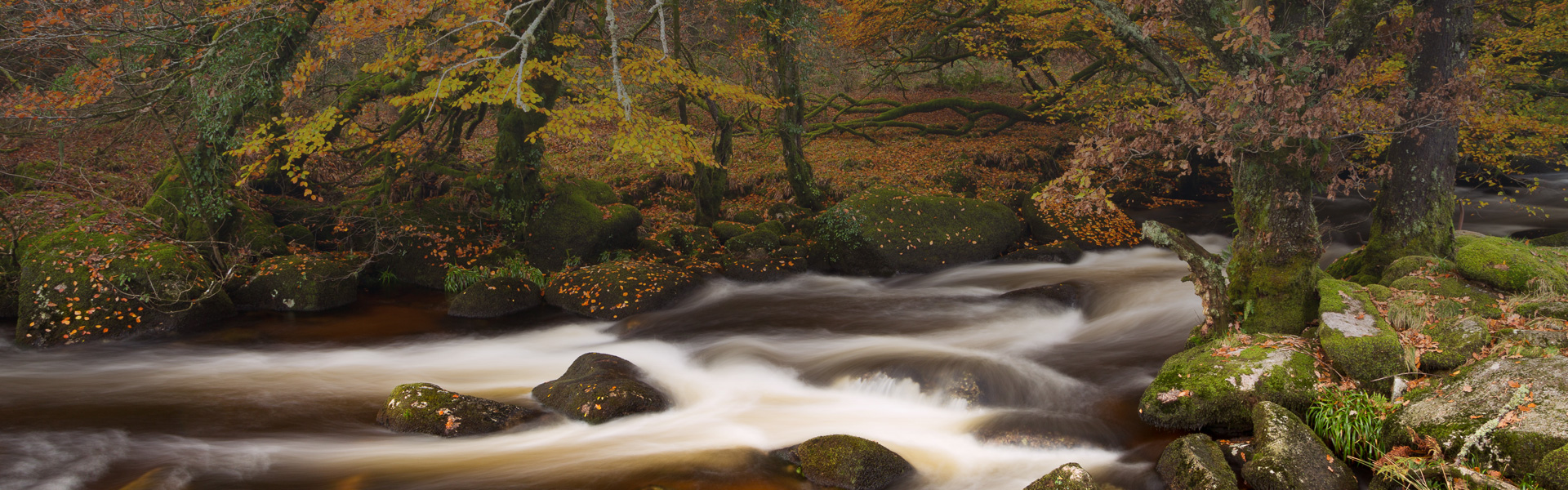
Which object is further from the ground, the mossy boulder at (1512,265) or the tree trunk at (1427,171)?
the tree trunk at (1427,171)

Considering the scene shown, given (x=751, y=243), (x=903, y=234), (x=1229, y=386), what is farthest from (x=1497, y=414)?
(x=751, y=243)

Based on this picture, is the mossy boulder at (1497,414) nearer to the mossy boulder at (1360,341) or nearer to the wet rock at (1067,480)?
the mossy boulder at (1360,341)

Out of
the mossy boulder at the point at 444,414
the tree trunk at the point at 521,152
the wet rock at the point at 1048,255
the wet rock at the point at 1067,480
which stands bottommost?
the wet rock at the point at 1067,480

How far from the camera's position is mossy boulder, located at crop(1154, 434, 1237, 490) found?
539 centimetres

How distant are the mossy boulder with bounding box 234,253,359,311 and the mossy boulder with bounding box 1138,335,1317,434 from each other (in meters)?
10.7

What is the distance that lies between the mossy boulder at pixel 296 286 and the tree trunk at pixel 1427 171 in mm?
13456

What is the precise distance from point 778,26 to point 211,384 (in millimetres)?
9056

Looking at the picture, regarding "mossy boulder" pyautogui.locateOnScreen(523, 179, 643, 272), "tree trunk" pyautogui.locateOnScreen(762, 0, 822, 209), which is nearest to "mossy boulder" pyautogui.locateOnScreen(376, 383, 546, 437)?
"mossy boulder" pyautogui.locateOnScreen(523, 179, 643, 272)

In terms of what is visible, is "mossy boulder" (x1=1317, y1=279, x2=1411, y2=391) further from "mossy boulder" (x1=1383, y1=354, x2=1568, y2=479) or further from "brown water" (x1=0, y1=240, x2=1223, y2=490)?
"brown water" (x1=0, y1=240, x2=1223, y2=490)

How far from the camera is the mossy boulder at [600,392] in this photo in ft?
23.9

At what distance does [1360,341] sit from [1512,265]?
276 centimetres

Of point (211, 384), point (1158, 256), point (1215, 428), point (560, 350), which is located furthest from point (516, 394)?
point (1158, 256)

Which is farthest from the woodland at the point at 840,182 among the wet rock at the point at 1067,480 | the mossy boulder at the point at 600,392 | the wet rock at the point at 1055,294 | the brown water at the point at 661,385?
the wet rock at the point at 1055,294

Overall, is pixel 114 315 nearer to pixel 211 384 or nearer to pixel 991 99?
pixel 211 384
